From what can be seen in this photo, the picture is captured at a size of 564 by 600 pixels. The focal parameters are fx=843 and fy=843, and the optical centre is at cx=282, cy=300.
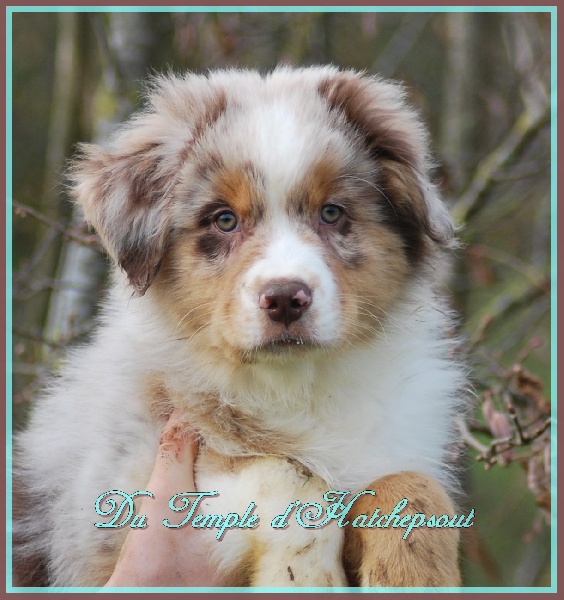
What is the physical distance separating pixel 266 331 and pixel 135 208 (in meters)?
0.89

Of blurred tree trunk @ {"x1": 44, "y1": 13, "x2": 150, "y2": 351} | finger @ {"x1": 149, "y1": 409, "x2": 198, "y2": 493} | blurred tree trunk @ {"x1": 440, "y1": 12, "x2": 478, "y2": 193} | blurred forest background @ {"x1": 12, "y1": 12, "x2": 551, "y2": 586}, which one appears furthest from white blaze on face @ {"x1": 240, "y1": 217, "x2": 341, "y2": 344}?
blurred tree trunk @ {"x1": 440, "y1": 12, "x2": 478, "y2": 193}

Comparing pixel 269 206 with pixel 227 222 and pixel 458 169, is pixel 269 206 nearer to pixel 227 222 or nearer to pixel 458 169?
pixel 227 222

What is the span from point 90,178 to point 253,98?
817 millimetres

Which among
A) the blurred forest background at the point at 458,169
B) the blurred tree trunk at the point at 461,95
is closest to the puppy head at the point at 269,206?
the blurred forest background at the point at 458,169

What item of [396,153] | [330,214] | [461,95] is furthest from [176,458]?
[461,95]

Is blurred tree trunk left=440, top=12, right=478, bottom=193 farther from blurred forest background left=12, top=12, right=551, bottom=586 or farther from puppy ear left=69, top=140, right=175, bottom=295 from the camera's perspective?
puppy ear left=69, top=140, right=175, bottom=295

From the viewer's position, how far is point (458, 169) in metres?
6.14

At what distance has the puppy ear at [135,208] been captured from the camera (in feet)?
11.7

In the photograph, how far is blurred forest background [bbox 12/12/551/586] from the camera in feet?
16.6

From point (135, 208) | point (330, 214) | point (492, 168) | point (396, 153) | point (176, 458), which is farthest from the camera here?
point (492, 168)

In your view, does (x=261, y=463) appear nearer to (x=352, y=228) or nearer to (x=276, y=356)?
(x=276, y=356)

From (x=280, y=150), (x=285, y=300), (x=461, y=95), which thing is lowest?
(x=285, y=300)

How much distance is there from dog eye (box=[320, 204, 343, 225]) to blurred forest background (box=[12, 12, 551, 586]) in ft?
4.47

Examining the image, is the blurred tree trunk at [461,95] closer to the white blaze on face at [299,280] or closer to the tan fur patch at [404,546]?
the white blaze on face at [299,280]
